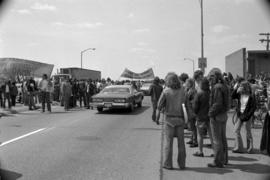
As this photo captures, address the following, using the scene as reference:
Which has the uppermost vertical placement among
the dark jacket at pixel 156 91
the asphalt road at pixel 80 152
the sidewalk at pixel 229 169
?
the dark jacket at pixel 156 91

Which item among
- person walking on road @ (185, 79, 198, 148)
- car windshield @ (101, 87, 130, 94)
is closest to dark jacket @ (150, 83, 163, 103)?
person walking on road @ (185, 79, 198, 148)

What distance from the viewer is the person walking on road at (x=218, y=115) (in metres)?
6.64

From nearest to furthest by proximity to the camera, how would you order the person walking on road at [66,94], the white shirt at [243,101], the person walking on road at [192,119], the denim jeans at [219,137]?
the denim jeans at [219,137]
the white shirt at [243,101]
the person walking on road at [192,119]
the person walking on road at [66,94]

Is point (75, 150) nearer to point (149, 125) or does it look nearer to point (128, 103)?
point (149, 125)

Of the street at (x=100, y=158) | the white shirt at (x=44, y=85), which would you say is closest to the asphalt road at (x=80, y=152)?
the street at (x=100, y=158)

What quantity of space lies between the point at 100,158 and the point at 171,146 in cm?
155

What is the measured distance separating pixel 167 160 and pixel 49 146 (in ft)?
10.9

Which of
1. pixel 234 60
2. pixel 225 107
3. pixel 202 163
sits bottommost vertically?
pixel 202 163

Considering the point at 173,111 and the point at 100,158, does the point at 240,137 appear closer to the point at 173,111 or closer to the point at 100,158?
the point at 173,111

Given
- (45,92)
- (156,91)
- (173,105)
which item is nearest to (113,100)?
(45,92)

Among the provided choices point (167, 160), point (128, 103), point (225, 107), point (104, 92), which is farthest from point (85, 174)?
point (104, 92)

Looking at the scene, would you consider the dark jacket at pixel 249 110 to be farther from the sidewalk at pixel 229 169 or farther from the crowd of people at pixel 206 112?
the sidewalk at pixel 229 169

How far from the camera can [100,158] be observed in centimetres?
730

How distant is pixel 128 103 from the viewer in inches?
677
